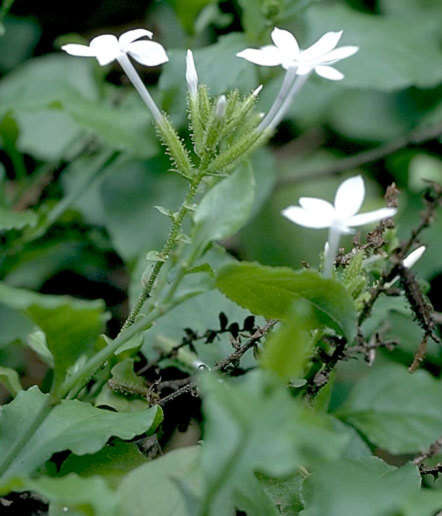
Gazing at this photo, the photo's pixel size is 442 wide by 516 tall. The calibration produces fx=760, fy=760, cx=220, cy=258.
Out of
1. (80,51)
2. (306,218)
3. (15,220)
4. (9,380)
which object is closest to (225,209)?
(306,218)

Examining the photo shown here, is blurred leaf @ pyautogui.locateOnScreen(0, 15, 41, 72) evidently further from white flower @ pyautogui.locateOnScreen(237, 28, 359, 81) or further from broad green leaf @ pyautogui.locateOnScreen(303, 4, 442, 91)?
white flower @ pyautogui.locateOnScreen(237, 28, 359, 81)

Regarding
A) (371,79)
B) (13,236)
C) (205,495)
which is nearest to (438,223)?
(371,79)

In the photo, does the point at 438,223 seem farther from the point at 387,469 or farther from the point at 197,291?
the point at 197,291

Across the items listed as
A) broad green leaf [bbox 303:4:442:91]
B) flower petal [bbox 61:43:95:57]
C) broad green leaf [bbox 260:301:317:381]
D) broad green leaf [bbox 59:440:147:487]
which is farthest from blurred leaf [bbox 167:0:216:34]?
broad green leaf [bbox 260:301:317:381]

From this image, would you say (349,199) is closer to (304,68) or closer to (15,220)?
(304,68)

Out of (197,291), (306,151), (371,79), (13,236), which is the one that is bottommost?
(306,151)

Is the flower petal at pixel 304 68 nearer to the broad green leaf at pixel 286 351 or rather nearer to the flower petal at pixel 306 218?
the flower petal at pixel 306 218
